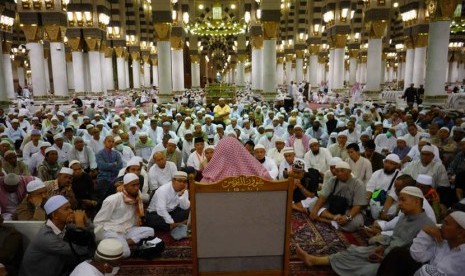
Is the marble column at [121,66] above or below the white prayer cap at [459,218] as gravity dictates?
above

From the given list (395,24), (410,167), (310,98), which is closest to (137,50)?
(310,98)

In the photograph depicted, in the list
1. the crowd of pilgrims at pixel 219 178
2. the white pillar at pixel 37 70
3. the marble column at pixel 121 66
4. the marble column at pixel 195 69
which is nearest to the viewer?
the crowd of pilgrims at pixel 219 178

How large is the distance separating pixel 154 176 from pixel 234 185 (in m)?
2.48

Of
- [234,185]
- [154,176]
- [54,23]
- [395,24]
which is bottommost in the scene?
[154,176]

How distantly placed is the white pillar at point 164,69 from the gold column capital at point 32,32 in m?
3.76

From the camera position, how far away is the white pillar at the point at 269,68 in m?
12.8

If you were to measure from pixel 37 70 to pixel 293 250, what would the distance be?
11620 mm

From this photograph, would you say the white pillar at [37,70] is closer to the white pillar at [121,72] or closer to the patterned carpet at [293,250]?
the white pillar at [121,72]

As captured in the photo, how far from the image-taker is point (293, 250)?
376 centimetres

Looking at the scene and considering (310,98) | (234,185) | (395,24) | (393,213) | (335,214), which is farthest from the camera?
(395,24)

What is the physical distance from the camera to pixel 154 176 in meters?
4.82

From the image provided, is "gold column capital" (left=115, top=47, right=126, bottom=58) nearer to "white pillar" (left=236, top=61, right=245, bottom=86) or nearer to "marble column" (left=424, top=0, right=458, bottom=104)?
"white pillar" (left=236, top=61, right=245, bottom=86)

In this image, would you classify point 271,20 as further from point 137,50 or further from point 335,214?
point 137,50

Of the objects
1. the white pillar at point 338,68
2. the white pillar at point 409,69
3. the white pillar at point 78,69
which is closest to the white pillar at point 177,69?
the white pillar at point 78,69
